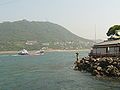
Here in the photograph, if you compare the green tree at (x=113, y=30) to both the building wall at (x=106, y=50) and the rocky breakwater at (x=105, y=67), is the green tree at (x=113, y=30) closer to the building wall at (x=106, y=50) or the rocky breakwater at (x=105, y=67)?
the building wall at (x=106, y=50)

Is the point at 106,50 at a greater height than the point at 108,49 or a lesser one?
lesser

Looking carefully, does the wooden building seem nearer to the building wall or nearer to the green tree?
the building wall

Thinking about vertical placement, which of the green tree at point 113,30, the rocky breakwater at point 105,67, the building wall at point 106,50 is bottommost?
the rocky breakwater at point 105,67

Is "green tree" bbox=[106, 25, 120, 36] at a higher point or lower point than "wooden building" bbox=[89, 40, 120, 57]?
higher

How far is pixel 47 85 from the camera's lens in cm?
6288

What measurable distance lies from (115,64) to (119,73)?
14.5 ft

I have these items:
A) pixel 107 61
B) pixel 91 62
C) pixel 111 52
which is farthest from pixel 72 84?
pixel 111 52

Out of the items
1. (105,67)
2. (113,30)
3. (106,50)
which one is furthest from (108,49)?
(113,30)

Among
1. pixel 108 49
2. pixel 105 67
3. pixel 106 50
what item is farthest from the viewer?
pixel 106 50

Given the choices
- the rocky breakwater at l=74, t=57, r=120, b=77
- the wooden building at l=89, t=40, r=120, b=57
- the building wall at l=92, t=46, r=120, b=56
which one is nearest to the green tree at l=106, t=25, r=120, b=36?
the building wall at l=92, t=46, r=120, b=56

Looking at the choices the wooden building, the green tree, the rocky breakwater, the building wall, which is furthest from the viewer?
the green tree

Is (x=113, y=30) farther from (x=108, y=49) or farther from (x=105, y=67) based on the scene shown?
(x=105, y=67)

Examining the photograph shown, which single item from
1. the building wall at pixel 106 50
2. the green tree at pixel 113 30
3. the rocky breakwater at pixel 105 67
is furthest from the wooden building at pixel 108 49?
the green tree at pixel 113 30

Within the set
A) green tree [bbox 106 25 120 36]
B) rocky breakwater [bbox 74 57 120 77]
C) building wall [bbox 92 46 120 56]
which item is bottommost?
rocky breakwater [bbox 74 57 120 77]
